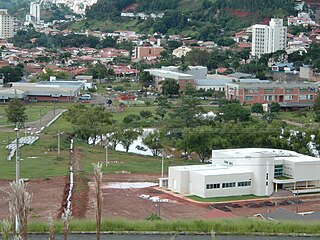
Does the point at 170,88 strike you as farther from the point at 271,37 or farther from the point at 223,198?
the point at 223,198

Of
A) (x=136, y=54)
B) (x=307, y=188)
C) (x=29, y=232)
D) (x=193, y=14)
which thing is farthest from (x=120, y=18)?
(x=29, y=232)

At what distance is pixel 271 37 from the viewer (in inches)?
1013

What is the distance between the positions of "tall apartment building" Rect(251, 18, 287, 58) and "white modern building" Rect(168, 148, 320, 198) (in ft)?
53.8

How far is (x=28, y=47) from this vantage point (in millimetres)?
29891

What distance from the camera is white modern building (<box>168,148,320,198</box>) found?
8.77 metres

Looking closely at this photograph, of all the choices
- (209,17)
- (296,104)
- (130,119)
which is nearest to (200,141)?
(130,119)

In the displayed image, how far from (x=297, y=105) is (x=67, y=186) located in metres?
9.36

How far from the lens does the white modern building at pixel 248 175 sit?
28.8 ft

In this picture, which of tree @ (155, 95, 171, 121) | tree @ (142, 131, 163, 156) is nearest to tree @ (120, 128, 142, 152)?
tree @ (142, 131, 163, 156)

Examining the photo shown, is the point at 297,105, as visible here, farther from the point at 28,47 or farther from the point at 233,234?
the point at 28,47

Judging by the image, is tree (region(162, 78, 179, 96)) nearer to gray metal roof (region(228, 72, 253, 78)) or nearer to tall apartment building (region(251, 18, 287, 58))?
gray metal roof (region(228, 72, 253, 78))

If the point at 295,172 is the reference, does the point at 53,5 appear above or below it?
above

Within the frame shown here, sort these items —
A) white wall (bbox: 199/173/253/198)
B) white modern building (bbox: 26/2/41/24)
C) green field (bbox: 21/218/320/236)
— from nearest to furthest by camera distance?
green field (bbox: 21/218/320/236), white wall (bbox: 199/173/253/198), white modern building (bbox: 26/2/41/24)

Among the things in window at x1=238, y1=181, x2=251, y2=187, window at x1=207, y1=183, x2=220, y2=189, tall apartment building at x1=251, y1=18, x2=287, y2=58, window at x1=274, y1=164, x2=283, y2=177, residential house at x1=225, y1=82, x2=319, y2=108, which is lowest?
window at x1=238, y1=181, x2=251, y2=187
